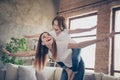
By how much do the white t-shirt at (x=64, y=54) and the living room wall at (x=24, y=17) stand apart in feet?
15.3

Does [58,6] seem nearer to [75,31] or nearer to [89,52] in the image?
[89,52]

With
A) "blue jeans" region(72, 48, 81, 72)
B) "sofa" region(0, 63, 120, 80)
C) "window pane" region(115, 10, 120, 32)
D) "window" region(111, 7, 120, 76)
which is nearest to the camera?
"blue jeans" region(72, 48, 81, 72)

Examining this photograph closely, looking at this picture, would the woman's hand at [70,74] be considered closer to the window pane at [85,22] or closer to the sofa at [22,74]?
the sofa at [22,74]

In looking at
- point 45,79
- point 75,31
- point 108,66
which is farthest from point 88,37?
point 75,31

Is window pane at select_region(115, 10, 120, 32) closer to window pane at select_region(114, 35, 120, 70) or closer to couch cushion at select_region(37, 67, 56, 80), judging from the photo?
window pane at select_region(114, 35, 120, 70)

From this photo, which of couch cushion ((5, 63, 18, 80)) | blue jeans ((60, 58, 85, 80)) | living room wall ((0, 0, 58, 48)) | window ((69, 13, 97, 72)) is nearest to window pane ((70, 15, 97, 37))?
window ((69, 13, 97, 72))

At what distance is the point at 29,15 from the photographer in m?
6.84

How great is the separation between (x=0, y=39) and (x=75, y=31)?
461 centimetres

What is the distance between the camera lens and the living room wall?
6.30 meters

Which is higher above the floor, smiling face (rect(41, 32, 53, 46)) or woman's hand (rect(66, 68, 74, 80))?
smiling face (rect(41, 32, 53, 46))

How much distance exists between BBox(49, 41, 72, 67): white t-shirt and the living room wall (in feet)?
15.3

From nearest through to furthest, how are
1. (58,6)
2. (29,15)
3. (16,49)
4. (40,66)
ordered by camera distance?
(40,66) → (16,49) → (29,15) → (58,6)

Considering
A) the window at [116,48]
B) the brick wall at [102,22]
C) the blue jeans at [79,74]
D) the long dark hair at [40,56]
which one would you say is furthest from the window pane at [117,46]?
the long dark hair at [40,56]

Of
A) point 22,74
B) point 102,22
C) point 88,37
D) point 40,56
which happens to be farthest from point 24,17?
point 40,56
